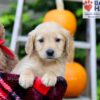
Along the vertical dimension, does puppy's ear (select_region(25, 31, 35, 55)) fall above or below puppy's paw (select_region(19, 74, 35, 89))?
above

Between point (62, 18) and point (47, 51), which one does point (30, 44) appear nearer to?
point (47, 51)

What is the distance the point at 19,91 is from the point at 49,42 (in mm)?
307

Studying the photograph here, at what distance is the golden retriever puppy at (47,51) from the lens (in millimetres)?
1961

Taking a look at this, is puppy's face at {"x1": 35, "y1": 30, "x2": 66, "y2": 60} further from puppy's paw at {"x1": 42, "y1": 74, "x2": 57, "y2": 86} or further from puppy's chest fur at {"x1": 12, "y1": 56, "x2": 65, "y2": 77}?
puppy's paw at {"x1": 42, "y1": 74, "x2": 57, "y2": 86}

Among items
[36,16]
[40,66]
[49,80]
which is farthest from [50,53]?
[36,16]

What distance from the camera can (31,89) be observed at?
177 centimetres

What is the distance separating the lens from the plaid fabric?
1746 millimetres

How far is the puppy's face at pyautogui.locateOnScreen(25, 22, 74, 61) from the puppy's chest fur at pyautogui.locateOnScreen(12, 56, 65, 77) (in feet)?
0.14

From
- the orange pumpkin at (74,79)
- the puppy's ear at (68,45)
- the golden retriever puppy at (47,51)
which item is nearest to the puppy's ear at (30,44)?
the golden retriever puppy at (47,51)

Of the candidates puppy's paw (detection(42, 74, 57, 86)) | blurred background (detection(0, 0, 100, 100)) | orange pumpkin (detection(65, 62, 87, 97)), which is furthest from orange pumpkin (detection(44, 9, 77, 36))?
puppy's paw (detection(42, 74, 57, 86))

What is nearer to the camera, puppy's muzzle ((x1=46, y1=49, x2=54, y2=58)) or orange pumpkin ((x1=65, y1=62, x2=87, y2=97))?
puppy's muzzle ((x1=46, y1=49, x2=54, y2=58))

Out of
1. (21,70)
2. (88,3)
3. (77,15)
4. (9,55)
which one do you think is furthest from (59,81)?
(77,15)

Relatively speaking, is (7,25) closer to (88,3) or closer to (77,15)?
(77,15)

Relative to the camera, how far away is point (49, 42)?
1.96m
